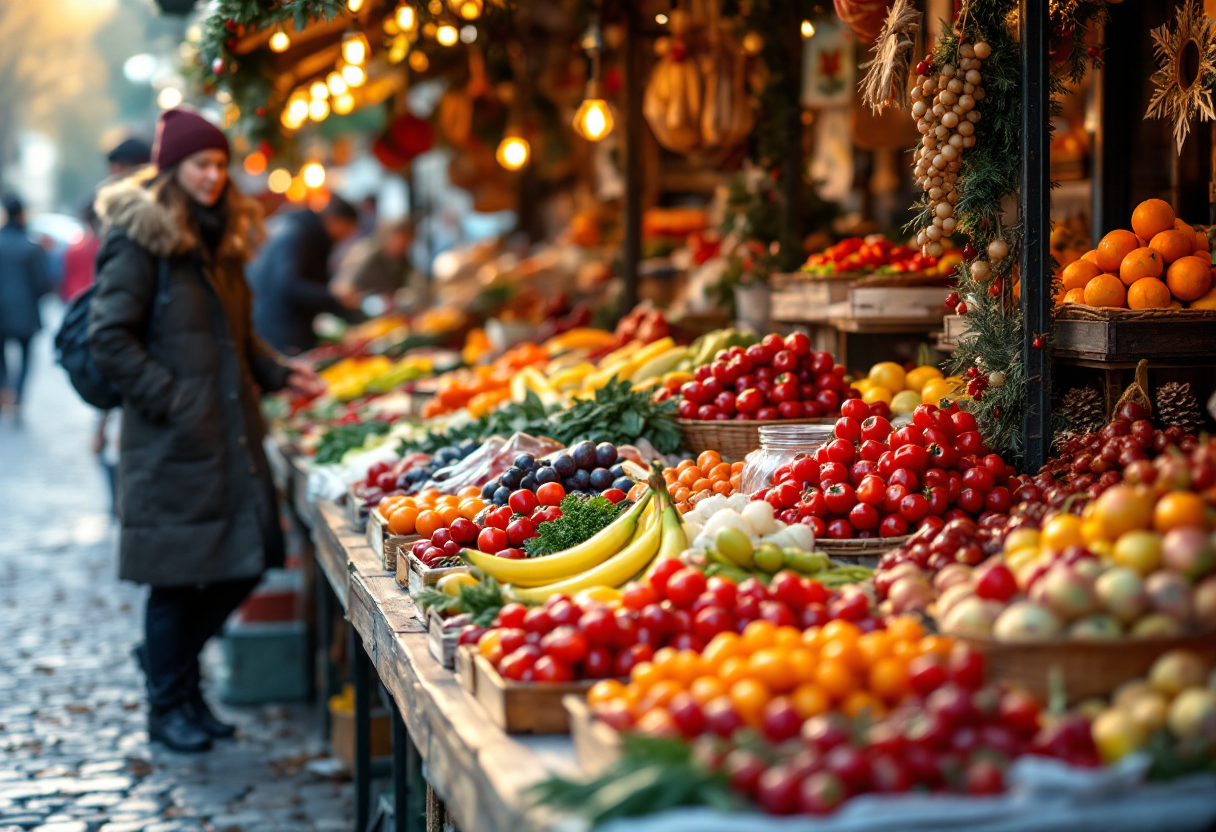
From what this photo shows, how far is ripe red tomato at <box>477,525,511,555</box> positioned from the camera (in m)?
3.36

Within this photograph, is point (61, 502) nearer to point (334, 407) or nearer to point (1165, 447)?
point (334, 407)

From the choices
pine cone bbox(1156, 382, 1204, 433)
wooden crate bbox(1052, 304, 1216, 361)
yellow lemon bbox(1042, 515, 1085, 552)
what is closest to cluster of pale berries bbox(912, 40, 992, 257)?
wooden crate bbox(1052, 304, 1216, 361)

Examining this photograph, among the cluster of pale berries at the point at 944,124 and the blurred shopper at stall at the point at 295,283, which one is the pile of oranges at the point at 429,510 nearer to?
the cluster of pale berries at the point at 944,124

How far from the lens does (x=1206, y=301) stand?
337 cm

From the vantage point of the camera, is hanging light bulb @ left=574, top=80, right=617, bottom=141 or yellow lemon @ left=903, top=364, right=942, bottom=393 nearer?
yellow lemon @ left=903, top=364, right=942, bottom=393

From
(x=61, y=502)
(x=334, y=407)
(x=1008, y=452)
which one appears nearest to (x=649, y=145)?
(x=334, y=407)

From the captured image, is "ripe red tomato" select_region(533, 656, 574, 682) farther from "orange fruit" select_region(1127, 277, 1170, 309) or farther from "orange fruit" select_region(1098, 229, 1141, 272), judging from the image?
"orange fruit" select_region(1098, 229, 1141, 272)

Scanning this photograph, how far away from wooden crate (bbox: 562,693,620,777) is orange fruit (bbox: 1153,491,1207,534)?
1051mm

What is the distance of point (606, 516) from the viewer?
340 cm

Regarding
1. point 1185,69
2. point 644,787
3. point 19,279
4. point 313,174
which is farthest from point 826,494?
point 19,279

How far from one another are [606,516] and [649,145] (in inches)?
294

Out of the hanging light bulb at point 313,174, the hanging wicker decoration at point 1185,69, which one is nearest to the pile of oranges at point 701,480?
the hanging wicker decoration at point 1185,69

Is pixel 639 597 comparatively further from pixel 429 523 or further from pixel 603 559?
pixel 429 523

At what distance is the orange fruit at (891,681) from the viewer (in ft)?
6.70
